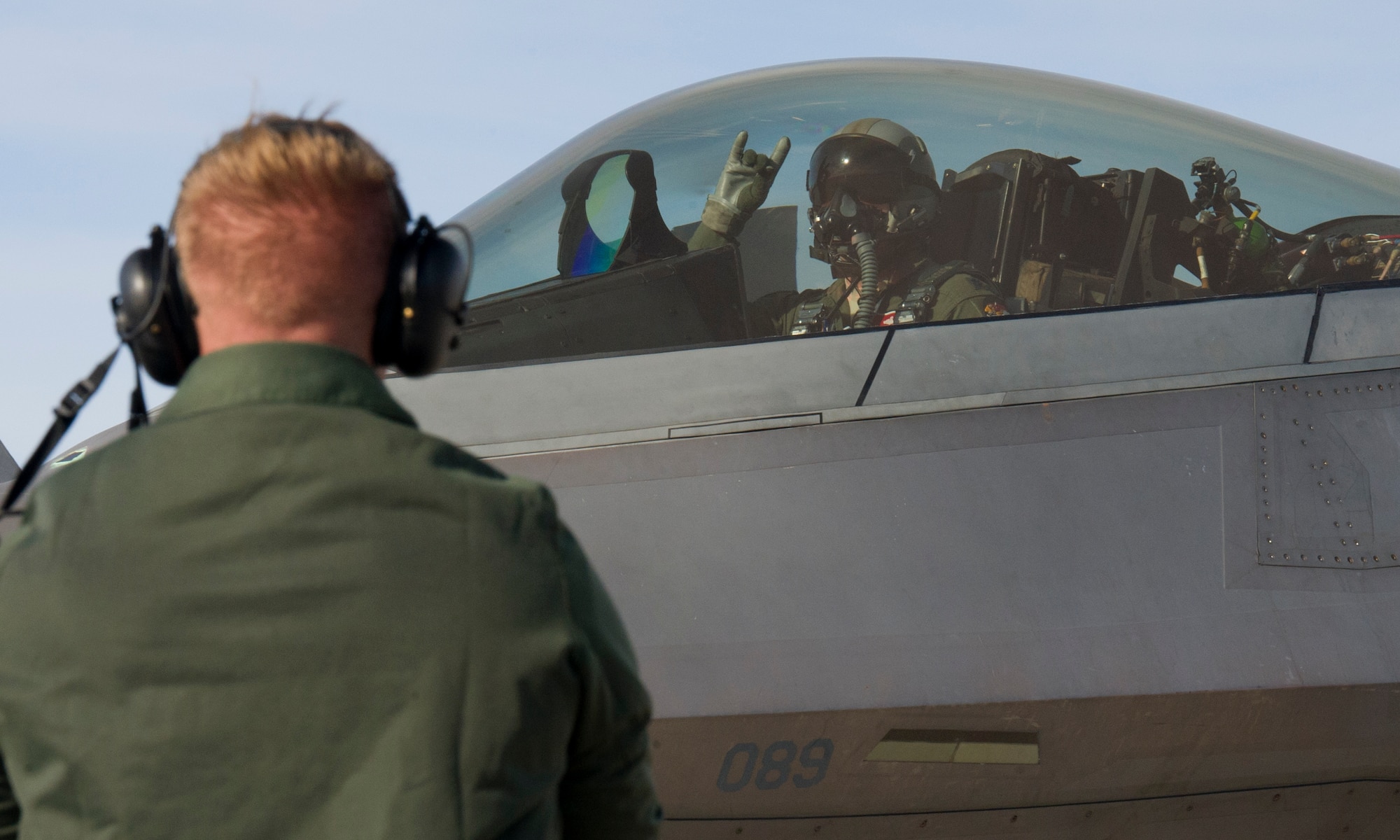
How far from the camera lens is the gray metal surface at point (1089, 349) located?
3.10m

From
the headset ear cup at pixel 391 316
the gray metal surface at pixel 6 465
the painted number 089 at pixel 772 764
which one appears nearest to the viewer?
the headset ear cup at pixel 391 316

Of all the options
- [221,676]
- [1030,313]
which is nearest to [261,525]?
[221,676]

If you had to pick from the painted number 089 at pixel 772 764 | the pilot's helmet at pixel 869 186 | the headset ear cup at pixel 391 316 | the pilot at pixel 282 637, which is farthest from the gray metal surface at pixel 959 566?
the pilot at pixel 282 637

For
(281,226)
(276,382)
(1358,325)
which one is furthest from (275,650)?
(1358,325)

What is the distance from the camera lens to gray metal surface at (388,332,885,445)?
120 inches

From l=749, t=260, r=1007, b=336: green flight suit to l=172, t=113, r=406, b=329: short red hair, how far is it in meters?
2.09

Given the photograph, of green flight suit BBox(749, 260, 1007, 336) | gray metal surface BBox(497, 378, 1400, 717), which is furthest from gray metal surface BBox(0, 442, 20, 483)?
green flight suit BBox(749, 260, 1007, 336)

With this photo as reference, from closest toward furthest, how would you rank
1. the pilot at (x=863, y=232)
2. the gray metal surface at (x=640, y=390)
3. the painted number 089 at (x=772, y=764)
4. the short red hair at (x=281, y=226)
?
1. the short red hair at (x=281, y=226)
2. the painted number 089 at (x=772, y=764)
3. the gray metal surface at (x=640, y=390)
4. the pilot at (x=863, y=232)

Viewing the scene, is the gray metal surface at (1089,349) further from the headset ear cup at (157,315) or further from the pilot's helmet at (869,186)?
the headset ear cup at (157,315)

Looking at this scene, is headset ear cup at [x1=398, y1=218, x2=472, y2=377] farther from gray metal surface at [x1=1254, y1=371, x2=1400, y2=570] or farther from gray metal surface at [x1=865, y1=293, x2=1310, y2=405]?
gray metal surface at [x1=1254, y1=371, x2=1400, y2=570]

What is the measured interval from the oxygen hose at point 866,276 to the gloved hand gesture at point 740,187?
343mm

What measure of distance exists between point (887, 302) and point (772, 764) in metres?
1.33

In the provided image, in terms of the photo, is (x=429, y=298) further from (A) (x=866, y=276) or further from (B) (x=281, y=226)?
(A) (x=866, y=276)

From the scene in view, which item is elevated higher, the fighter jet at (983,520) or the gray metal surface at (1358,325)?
the gray metal surface at (1358,325)
